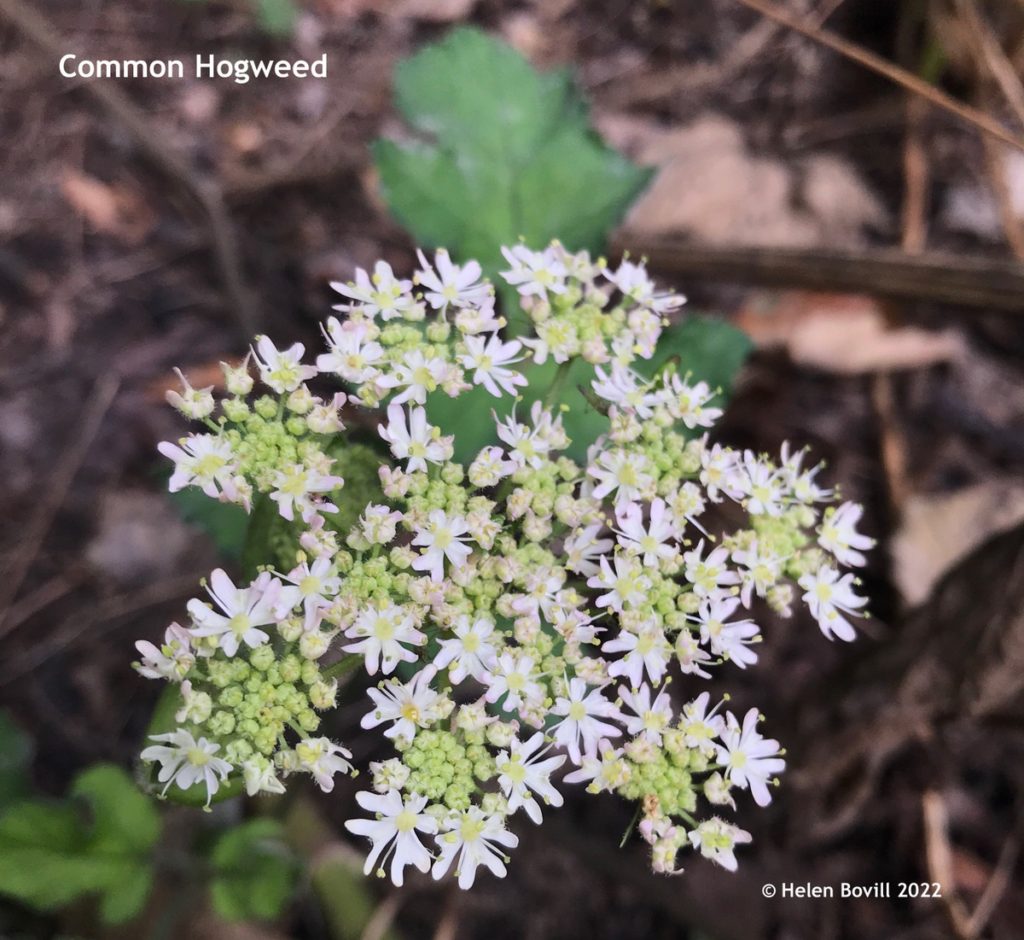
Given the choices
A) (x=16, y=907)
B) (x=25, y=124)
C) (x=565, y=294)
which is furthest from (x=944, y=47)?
(x=16, y=907)

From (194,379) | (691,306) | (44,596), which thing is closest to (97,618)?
(44,596)

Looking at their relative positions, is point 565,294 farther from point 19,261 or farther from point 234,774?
point 19,261

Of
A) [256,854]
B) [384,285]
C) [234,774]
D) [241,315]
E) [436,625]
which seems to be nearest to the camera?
[234,774]

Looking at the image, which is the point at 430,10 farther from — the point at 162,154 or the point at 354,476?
the point at 354,476

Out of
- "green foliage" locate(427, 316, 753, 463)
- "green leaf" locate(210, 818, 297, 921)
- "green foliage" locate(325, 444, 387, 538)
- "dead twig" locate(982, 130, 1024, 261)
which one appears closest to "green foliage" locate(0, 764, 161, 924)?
"green leaf" locate(210, 818, 297, 921)

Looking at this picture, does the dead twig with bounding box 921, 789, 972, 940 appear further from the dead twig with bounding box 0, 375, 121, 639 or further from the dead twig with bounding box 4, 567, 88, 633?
the dead twig with bounding box 0, 375, 121, 639
